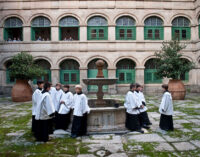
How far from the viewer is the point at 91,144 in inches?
208

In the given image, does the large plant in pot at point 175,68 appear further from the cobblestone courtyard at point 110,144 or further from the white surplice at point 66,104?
the white surplice at point 66,104

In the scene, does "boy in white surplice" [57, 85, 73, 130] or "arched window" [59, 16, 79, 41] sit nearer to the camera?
"boy in white surplice" [57, 85, 73, 130]

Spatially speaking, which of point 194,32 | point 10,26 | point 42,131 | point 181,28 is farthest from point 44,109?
point 194,32

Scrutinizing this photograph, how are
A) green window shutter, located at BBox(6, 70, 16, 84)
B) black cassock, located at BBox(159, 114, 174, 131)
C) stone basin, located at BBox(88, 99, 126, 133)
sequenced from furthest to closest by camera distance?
green window shutter, located at BBox(6, 70, 16, 84) → black cassock, located at BBox(159, 114, 174, 131) → stone basin, located at BBox(88, 99, 126, 133)

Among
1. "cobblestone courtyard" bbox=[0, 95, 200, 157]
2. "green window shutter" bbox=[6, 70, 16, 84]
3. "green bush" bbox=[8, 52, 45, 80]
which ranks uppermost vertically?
"green bush" bbox=[8, 52, 45, 80]

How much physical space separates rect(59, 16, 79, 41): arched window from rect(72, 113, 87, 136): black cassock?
48.8 ft

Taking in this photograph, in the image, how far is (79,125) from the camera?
19.5 feet

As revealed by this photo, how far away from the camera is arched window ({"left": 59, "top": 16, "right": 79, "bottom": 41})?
19.3 metres

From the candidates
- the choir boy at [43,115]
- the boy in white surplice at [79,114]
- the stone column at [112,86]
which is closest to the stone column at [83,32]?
the stone column at [112,86]

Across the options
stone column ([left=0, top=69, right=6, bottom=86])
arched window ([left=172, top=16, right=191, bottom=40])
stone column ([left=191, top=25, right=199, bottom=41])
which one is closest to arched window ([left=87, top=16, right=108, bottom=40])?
arched window ([left=172, top=16, right=191, bottom=40])

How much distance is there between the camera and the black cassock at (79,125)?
5926mm

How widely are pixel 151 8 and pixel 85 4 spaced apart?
697 centimetres

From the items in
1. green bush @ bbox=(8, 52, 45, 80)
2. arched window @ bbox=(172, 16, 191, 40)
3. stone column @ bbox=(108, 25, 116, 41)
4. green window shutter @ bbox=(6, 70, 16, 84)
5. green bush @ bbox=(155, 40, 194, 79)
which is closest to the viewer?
green bush @ bbox=(8, 52, 45, 80)

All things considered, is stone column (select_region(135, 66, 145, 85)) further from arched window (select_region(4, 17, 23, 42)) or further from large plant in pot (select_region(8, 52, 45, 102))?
arched window (select_region(4, 17, 23, 42))
